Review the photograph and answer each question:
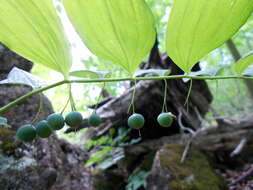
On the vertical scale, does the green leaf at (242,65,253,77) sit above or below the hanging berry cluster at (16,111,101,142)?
below

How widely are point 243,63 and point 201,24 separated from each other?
276mm

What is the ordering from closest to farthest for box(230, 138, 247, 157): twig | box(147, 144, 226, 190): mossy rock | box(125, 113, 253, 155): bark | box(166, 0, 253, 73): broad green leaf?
box(166, 0, 253, 73): broad green leaf < box(147, 144, 226, 190): mossy rock < box(230, 138, 247, 157): twig < box(125, 113, 253, 155): bark

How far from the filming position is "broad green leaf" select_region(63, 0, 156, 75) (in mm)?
726

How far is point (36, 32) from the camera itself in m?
0.79

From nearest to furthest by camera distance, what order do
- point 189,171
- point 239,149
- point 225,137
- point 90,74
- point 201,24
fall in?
point 201,24
point 90,74
point 189,171
point 239,149
point 225,137

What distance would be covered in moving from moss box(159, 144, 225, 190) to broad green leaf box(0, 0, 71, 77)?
6.73ft

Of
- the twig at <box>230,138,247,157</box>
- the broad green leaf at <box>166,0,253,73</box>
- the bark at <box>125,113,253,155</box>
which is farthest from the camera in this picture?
the bark at <box>125,113,253,155</box>

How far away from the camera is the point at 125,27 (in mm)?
774

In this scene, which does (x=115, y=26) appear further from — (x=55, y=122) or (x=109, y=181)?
(x=109, y=181)

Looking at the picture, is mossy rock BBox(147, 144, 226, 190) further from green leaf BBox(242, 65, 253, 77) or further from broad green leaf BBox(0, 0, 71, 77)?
broad green leaf BBox(0, 0, 71, 77)

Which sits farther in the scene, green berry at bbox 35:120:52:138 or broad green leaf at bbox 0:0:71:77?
green berry at bbox 35:120:52:138

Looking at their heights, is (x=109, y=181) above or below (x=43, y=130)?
below

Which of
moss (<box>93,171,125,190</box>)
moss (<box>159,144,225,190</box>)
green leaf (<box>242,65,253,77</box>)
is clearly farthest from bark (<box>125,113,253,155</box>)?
green leaf (<box>242,65,253,77</box>)

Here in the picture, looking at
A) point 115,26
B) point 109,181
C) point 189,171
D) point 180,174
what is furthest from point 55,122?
point 109,181
